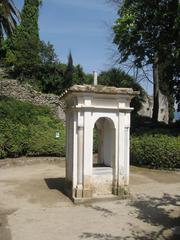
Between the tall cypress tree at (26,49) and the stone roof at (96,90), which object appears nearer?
the stone roof at (96,90)

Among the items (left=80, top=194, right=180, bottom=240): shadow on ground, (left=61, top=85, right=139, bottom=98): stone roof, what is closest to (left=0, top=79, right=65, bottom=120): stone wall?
(left=61, top=85, right=139, bottom=98): stone roof

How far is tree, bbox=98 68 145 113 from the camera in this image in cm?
3022

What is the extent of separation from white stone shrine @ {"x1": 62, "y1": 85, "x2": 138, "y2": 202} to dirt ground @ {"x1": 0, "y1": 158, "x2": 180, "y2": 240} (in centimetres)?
56

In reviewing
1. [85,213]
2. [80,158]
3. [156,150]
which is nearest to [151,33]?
[156,150]

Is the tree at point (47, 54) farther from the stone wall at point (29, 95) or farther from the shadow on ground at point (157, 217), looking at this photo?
the shadow on ground at point (157, 217)

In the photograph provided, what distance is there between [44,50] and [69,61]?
2043 millimetres

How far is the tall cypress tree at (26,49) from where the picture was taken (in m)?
30.5

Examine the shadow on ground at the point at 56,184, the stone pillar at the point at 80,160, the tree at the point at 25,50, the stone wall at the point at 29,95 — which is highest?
the tree at the point at 25,50

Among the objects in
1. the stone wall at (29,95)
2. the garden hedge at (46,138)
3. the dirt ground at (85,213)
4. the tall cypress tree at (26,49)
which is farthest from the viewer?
the tall cypress tree at (26,49)

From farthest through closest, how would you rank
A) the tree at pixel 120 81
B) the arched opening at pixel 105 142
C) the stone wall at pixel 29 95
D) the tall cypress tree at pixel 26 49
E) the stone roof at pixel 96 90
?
the tall cypress tree at pixel 26 49 < the tree at pixel 120 81 < the stone wall at pixel 29 95 < the arched opening at pixel 105 142 < the stone roof at pixel 96 90

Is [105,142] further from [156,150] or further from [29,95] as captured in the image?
[29,95]

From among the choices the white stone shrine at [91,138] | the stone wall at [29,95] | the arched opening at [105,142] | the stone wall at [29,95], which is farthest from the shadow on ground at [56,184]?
the stone wall at [29,95]

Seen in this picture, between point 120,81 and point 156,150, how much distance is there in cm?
1262

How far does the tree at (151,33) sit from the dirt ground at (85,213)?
7601 millimetres
